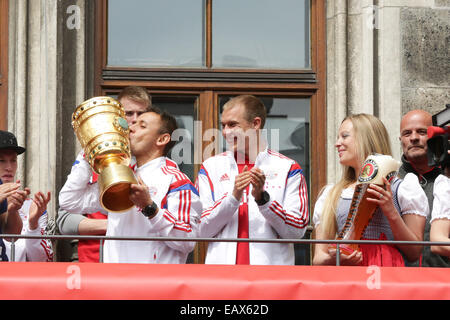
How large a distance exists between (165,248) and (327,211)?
90 centimetres

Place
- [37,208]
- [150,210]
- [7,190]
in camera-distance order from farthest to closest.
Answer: [37,208], [7,190], [150,210]

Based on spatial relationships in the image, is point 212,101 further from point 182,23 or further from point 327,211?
point 327,211

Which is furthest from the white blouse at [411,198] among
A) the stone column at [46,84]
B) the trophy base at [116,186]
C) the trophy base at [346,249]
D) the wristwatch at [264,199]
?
the stone column at [46,84]

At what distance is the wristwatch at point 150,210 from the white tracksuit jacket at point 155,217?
0.09 feet

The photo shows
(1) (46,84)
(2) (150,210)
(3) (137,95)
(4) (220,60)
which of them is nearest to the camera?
(2) (150,210)

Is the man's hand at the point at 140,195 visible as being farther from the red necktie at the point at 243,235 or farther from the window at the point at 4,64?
the window at the point at 4,64

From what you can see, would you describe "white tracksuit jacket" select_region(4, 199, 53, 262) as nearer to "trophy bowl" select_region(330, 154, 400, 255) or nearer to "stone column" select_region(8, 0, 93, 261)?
"stone column" select_region(8, 0, 93, 261)

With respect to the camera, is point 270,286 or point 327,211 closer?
point 270,286

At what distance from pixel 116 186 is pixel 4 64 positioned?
231 centimetres

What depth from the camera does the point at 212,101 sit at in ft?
23.6

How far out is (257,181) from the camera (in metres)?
5.25

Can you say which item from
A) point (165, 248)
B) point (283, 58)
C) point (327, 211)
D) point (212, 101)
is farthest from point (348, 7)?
point (165, 248)

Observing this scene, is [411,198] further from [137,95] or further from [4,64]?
[4,64]

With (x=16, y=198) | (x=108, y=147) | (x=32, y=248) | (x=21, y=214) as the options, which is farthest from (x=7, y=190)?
(x=21, y=214)
